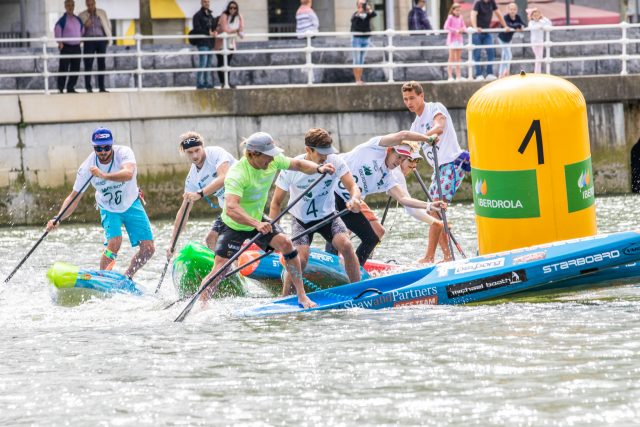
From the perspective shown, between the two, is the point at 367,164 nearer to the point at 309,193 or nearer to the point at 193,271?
the point at 309,193

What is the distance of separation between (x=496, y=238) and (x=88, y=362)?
14.9 ft

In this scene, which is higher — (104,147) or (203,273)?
(104,147)

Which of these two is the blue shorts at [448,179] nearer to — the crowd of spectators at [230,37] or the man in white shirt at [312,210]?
the man in white shirt at [312,210]

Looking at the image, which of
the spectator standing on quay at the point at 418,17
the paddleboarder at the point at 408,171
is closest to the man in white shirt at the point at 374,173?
the paddleboarder at the point at 408,171

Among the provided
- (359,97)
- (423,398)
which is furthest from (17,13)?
(423,398)

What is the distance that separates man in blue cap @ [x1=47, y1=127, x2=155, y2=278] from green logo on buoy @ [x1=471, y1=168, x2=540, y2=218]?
320 cm

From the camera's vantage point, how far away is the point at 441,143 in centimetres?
1506

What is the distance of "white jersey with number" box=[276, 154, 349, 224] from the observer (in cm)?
1276

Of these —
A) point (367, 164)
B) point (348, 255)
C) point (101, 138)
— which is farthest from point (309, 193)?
point (101, 138)

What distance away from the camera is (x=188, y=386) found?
975 cm

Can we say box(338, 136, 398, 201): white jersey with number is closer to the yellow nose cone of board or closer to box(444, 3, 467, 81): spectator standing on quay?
the yellow nose cone of board

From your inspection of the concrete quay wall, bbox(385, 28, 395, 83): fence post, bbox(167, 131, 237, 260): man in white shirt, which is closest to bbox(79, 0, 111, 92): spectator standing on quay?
the concrete quay wall

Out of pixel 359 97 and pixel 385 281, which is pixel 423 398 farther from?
pixel 359 97

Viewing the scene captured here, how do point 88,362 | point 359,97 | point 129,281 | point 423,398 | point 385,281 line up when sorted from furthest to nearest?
point 359,97
point 129,281
point 385,281
point 88,362
point 423,398
